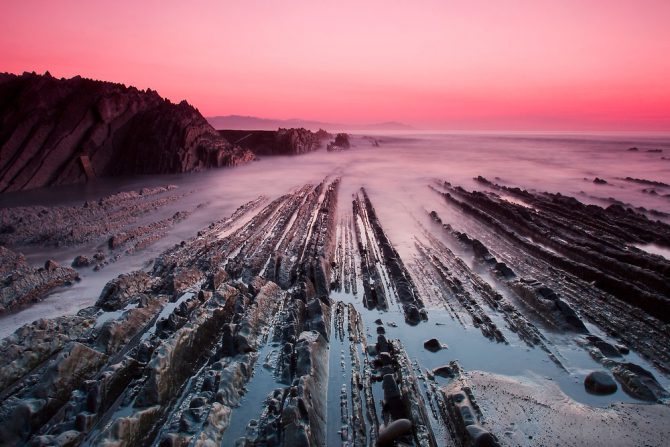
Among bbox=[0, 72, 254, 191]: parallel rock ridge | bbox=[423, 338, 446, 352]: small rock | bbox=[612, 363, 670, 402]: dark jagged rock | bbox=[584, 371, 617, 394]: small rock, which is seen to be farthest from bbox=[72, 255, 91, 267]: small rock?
bbox=[0, 72, 254, 191]: parallel rock ridge

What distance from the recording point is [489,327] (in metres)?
6.47

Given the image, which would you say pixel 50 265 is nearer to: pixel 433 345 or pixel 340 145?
pixel 433 345

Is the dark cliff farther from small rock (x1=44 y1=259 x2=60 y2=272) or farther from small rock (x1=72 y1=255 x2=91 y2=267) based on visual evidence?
small rock (x1=44 y1=259 x2=60 y2=272)

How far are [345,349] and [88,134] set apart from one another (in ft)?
79.8

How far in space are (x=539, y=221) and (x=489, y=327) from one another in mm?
7725

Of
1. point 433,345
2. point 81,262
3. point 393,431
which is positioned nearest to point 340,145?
point 81,262

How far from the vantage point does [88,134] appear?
2348 cm

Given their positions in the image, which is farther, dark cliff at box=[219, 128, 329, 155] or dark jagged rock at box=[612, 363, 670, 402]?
dark cliff at box=[219, 128, 329, 155]

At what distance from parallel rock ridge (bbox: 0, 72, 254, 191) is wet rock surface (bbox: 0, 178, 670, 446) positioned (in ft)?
50.1

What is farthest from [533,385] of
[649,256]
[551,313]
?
[649,256]

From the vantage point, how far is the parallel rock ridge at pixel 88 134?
20500mm

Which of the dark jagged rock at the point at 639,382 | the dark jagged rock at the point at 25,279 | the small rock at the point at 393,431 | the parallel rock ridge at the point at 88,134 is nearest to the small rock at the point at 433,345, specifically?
the small rock at the point at 393,431

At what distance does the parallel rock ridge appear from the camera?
20500 mm

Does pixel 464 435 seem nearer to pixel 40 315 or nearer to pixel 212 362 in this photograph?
pixel 212 362
